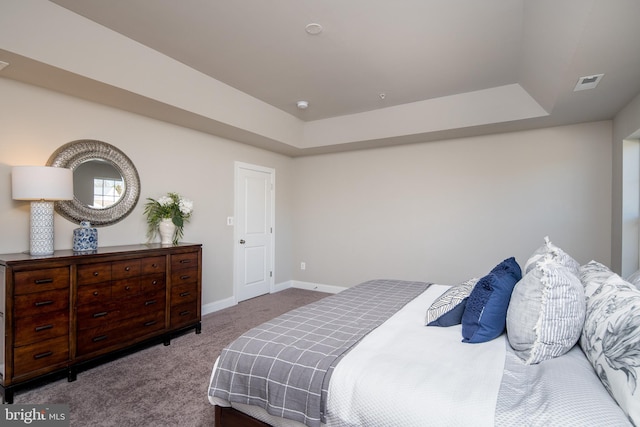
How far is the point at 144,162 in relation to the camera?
3.53 metres

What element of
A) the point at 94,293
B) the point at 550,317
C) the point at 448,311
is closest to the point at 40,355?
the point at 94,293

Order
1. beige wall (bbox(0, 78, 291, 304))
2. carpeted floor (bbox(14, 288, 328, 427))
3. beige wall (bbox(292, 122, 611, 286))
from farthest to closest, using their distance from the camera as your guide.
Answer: beige wall (bbox(292, 122, 611, 286)) < beige wall (bbox(0, 78, 291, 304)) < carpeted floor (bbox(14, 288, 328, 427))

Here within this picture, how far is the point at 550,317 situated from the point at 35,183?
3324 millimetres

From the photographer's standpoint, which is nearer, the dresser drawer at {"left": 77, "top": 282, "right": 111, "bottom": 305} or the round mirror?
the dresser drawer at {"left": 77, "top": 282, "right": 111, "bottom": 305}

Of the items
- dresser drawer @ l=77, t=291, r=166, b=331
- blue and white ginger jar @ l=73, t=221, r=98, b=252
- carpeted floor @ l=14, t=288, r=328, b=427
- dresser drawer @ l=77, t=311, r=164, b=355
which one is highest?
blue and white ginger jar @ l=73, t=221, r=98, b=252

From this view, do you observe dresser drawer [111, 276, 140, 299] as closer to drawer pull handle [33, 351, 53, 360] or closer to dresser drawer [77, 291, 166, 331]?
dresser drawer [77, 291, 166, 331]

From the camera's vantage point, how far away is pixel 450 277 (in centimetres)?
447

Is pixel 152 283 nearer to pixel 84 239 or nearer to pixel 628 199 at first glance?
pixel 84 239

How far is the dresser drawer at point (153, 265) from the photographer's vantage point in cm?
297

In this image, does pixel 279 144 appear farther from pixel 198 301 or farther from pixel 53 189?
pixel 53 189

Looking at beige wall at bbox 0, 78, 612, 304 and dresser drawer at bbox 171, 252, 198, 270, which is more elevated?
beige wall at bbox 0, 78, 612, 304

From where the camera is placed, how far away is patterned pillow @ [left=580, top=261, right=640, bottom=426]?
3.25ft

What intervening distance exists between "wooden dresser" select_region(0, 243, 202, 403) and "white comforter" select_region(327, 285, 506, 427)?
223 cm

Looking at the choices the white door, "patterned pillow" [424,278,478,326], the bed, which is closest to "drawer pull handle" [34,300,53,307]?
the bed
